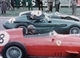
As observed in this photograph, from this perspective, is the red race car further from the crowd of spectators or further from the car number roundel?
the crowd of spectators

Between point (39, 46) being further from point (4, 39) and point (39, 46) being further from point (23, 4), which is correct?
point (23, 4)

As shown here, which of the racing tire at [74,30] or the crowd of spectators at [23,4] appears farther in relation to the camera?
the crowd of spectators at [23,4]

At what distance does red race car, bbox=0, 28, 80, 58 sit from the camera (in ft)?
22.0

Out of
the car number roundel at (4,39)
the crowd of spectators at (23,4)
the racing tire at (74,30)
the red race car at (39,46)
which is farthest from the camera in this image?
the crowd of spectators at (23,4)

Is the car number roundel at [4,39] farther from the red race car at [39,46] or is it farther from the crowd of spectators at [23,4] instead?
the crowd of spectators at [23,4]

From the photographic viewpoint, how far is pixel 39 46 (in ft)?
22.2

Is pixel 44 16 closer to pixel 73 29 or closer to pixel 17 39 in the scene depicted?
pixel 73 29

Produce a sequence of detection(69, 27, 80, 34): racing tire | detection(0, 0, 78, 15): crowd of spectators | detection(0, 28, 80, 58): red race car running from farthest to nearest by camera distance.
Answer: detection(0, 0, 78, 15): crowd of spectators, detection(69, 27, 80, 34): racing tire, detection(0, 28, 80, 58): red race car

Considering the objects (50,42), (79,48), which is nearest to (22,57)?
(50,42)

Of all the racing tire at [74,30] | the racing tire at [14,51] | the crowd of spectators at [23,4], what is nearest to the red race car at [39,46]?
the racing tire at [14,51]

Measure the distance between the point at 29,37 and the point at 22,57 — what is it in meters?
0.47

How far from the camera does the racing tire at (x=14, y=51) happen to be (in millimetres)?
6770

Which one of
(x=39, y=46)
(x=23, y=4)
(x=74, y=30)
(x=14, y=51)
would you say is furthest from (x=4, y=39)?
A: (x=23, y=4)

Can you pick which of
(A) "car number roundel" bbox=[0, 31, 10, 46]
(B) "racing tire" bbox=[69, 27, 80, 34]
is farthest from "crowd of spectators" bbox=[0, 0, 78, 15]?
(A) "car number roundel" bbox=[0, 31, 10, 46]
